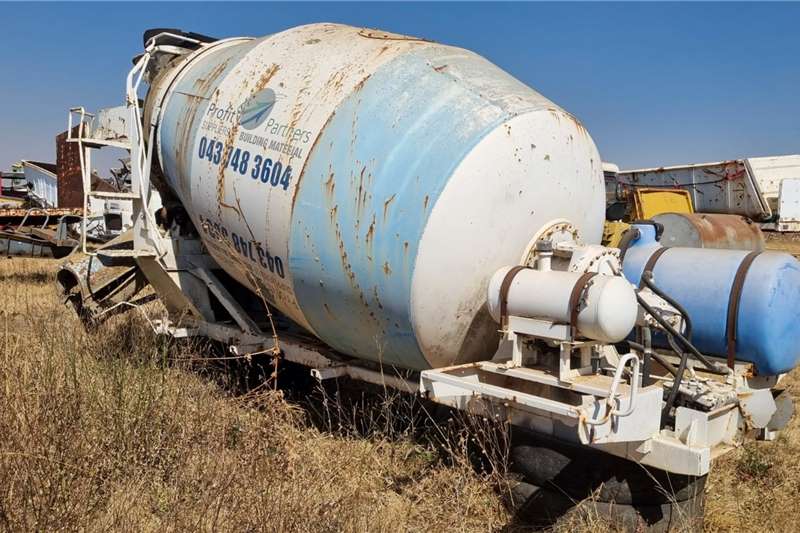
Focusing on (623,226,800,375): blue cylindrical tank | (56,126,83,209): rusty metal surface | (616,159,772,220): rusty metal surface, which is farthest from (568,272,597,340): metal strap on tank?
(56,126,83,209): rusty metal surface

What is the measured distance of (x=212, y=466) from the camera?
3393 millimetres

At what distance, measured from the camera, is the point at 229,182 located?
4.31 m

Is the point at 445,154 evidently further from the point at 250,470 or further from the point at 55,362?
the point at 55,362

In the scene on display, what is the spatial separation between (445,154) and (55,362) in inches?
103

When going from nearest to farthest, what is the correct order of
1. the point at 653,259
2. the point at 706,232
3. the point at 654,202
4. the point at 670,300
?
the point at 670,300 → the point at 653,259 → the point at 706,232 → the point at 654,202

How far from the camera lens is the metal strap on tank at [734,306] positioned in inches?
142

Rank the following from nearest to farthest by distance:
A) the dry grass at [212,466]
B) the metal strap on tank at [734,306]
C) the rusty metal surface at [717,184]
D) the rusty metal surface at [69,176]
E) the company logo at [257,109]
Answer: the dry grass at [212,466] < the metal strap on tank at [734,306] < the company logo at [257,109] < the rusty metal surface at [717,184] < the rusty metal surface at [69,176]

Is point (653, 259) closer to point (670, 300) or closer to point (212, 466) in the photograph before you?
point (670, 300)

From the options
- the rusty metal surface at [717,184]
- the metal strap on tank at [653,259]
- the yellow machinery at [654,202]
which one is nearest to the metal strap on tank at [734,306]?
the metal strap on tank at [653,259]

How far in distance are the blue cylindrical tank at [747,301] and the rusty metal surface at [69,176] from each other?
1510 centimetres

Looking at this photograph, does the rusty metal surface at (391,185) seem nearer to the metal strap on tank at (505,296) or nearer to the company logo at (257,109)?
the company logo at (257,109)

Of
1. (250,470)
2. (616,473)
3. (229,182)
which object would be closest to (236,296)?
(229,182)

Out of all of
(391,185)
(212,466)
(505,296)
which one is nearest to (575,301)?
(505,296)

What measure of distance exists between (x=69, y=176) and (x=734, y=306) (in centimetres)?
1634
